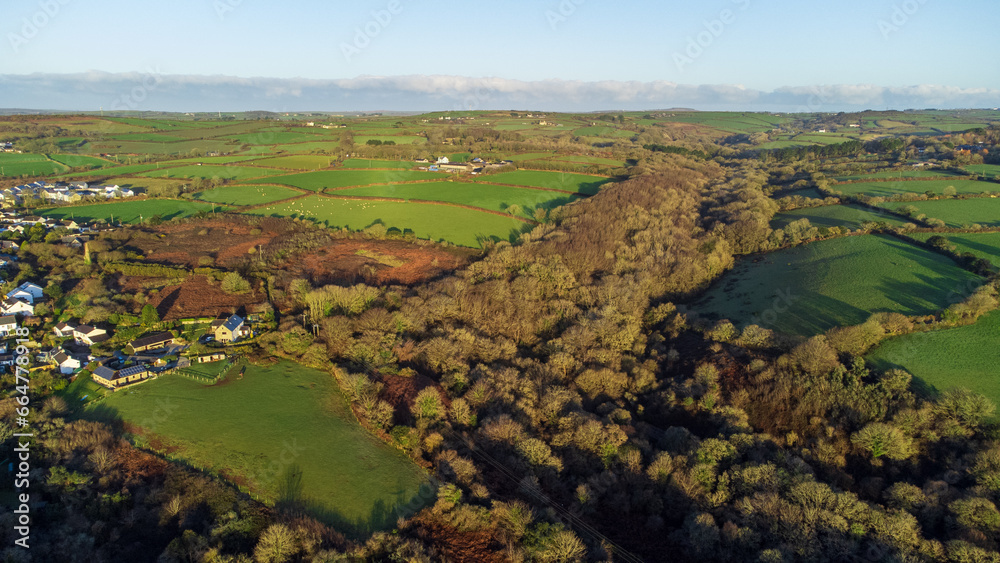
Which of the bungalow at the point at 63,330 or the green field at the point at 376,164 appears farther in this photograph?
the green field at the point at 376,164

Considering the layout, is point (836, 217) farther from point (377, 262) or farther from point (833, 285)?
point (377, 262)

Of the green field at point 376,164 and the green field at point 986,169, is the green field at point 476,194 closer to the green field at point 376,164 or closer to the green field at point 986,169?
the green field at point 376,164

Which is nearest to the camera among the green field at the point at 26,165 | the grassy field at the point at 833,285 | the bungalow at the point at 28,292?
the grassy field at the point at 833,285

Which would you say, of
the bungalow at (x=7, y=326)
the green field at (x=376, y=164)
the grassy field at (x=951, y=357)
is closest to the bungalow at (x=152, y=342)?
the bungalow at (x=7, y=326)

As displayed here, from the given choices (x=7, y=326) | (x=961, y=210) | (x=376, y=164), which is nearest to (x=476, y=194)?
(x=376, y=164)

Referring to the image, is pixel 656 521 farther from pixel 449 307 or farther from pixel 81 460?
pixel 81 460

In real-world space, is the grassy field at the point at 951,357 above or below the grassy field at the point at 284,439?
above

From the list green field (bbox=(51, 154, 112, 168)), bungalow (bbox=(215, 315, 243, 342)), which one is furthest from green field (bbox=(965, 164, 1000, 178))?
green field (bbox=(51, 154, 112, 168))
